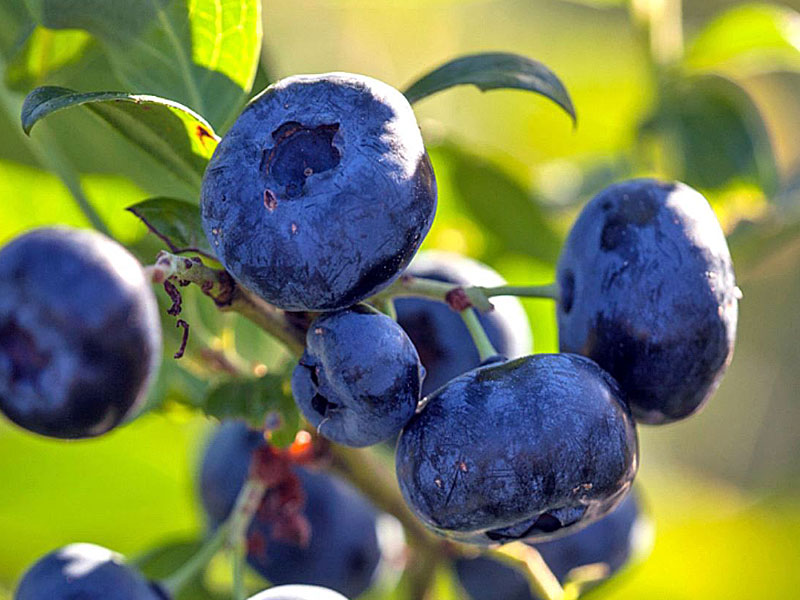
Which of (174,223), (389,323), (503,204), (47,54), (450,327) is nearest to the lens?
(389,323)

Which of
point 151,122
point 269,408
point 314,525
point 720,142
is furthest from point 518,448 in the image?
→ point 720,142

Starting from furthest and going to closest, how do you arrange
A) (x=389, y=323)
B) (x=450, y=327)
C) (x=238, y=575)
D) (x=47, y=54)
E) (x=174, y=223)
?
(x=450, y=327)
(x=47, y=54)
(x=238, y=575)
(x=174, y=223)
(x=389, y=323)

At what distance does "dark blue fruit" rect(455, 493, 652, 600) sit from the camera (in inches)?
65.2

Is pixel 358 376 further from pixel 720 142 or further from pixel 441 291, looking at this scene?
pixel 720 142

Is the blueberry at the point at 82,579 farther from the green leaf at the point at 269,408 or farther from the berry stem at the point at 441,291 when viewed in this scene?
the berry stem at the point at 441,291

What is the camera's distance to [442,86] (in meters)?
1.14

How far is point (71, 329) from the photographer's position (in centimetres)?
84

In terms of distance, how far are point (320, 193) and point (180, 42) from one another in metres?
0.35

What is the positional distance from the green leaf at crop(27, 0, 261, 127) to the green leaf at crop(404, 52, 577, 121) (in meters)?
0.19

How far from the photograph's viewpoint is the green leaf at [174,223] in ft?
3.43

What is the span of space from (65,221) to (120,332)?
91 centimetres

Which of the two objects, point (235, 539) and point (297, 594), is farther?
point (235, 539)

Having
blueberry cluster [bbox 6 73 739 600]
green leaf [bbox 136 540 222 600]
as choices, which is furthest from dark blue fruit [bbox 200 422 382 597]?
blueberry cluster [bbox 6 73 739 600]

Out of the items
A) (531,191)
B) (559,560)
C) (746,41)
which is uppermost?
(746,41)
